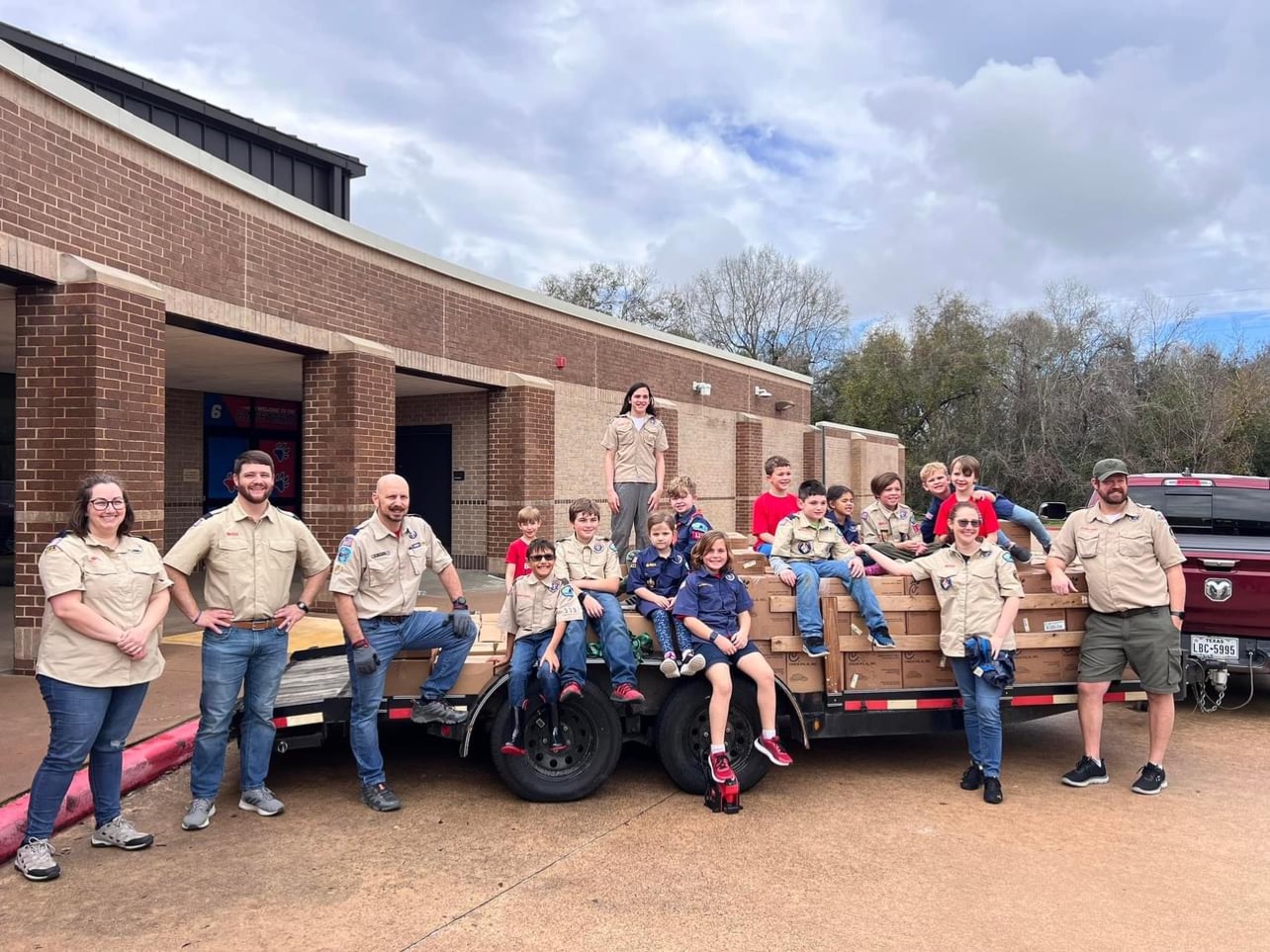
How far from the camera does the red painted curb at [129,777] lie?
417 centimetres

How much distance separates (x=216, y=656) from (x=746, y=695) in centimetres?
273

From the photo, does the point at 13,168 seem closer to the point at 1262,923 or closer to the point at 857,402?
the point at 1262,923

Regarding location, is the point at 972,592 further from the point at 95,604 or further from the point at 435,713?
the point at 95,604

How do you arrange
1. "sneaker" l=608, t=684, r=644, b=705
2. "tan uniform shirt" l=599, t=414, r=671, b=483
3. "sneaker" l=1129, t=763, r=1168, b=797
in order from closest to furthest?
"sneaker" l=608, t=684, r=644, b=705 → "sneaker" l=1129, t=763, r=1168, b=797 → "tan uniform shirt" l=599, t=414, r=671, b=483

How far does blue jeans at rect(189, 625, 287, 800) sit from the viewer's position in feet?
14.5

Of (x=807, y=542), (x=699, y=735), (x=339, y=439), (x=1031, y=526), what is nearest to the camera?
(x=699, y=735)

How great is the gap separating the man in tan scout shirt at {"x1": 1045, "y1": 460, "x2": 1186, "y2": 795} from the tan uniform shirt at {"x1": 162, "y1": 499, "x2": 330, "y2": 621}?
4.30m

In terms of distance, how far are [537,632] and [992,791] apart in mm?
2581

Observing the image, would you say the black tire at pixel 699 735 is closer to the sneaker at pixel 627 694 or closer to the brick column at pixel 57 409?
the sneaker at pixel 627 694

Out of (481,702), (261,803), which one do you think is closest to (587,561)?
(481,702)

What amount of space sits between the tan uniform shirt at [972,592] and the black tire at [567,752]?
75.9 inches

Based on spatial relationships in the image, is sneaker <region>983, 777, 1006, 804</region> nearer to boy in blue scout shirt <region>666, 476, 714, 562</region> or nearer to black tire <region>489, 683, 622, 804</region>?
black tire <region>489, 683, 622, 804</region>

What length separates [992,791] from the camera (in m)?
4.85

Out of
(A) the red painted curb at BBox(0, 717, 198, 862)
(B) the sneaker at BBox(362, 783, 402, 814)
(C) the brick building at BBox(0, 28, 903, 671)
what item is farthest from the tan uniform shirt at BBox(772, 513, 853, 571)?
(C) the brick building at BBox(0, 28, 903, 671)
